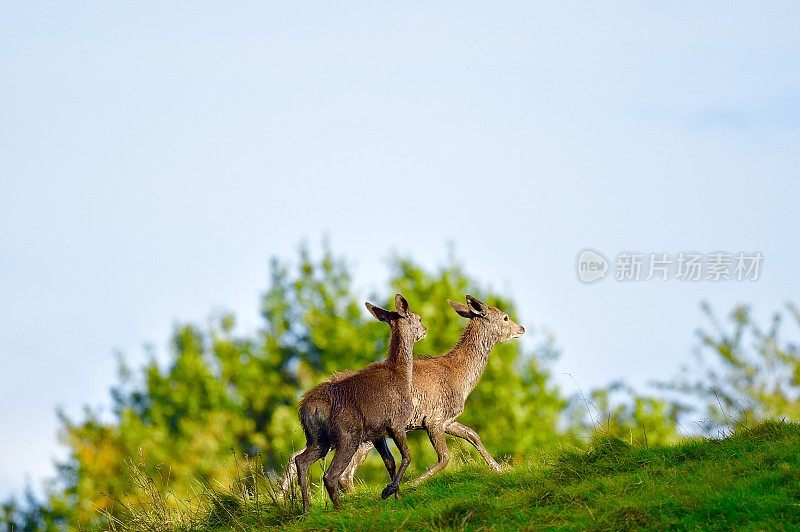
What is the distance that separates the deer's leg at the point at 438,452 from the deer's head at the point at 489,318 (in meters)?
1.77

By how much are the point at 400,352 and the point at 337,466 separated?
1.78 meters

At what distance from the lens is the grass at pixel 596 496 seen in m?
10.1

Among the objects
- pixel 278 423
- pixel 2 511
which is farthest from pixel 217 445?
pixel 2 511

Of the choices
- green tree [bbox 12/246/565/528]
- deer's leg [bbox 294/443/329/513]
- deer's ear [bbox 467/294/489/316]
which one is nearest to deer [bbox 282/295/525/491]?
deer's ear [bbox 467/294/489/316]

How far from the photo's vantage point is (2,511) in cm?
3262

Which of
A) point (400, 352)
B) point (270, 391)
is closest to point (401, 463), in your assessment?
point (400, 352)

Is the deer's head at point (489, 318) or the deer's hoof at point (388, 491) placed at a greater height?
the deer's head at point (489, 318)

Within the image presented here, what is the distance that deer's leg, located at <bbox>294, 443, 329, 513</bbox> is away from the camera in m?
12.1

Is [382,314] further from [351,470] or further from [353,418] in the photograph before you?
[351,470]

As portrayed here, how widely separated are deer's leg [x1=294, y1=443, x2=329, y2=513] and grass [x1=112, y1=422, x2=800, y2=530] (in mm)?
241

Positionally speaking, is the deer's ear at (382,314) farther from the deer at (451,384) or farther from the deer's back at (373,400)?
the deer at (451,384)

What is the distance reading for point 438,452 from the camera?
14.3m

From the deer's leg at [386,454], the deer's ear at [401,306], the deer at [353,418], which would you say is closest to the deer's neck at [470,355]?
the deer's ear at [401,306]

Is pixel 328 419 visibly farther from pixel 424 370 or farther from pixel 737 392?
pixel 737 392
